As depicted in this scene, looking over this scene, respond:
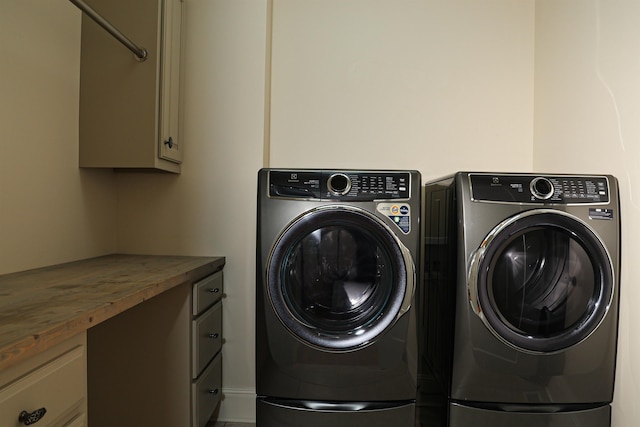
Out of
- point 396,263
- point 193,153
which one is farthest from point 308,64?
point 396,263

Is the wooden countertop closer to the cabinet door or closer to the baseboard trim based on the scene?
the cabinet door

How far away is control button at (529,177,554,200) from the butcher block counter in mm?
1367

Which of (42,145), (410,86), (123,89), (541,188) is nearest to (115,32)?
(123,89)

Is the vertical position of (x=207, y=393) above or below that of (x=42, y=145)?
below

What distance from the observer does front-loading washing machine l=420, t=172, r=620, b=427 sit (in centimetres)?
150

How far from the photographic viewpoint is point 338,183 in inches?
63.9

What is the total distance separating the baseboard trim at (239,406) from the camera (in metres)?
2.16

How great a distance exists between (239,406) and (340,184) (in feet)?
4.46

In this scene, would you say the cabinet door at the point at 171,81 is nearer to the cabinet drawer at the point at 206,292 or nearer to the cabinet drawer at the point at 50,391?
the cabinet drawer at the point at 206,292

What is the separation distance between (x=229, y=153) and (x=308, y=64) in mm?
728

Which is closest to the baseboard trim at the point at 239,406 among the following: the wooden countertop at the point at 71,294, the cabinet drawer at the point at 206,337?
the cabinet drawer at the point at 206,337

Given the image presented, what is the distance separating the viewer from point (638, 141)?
1.47 metres

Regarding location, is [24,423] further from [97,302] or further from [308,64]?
[308,64]

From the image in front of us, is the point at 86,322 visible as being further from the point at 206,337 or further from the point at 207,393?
the point at 207,393
